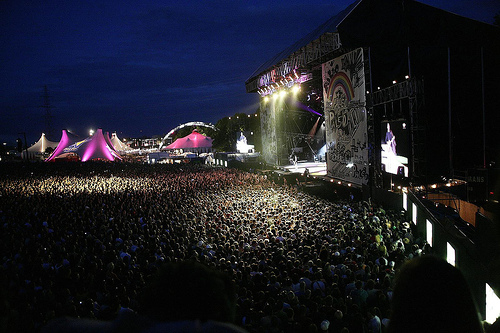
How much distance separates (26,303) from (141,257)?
2.20m

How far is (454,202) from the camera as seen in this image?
10.2 m

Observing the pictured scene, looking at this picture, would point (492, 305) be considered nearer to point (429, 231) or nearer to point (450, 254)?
point (450, 254)

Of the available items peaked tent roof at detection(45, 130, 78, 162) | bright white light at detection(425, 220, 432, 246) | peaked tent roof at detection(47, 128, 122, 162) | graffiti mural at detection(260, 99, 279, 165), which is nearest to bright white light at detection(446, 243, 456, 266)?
bright white light at detection(425, 220, 432, 246)

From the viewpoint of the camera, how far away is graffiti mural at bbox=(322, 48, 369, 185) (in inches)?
567

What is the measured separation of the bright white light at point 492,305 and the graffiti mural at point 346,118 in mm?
9638

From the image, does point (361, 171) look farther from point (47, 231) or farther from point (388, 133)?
point (47, 231)

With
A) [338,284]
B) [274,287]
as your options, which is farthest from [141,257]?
[338,284]

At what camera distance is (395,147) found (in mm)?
13523

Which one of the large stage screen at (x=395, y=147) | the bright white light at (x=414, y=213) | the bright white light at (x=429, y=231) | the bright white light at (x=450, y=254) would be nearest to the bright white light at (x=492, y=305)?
the bright white light at (x=450, y=254)

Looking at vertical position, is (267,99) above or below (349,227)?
above

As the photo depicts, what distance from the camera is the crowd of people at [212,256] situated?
4371 millimetres

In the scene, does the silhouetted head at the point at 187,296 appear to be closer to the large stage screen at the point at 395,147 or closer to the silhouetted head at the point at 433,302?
the silhouetted head at the point at 433,302

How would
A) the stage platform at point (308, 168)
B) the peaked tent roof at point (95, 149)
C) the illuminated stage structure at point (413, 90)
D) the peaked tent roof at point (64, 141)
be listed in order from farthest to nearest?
the peaked tent roof at point (64, 141) < the peaked tent roof at point (95, 149) < the stage platform at point (308, 168) < the illuminated stage structure at point (413, 90)

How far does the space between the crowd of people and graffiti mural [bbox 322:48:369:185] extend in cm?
363
